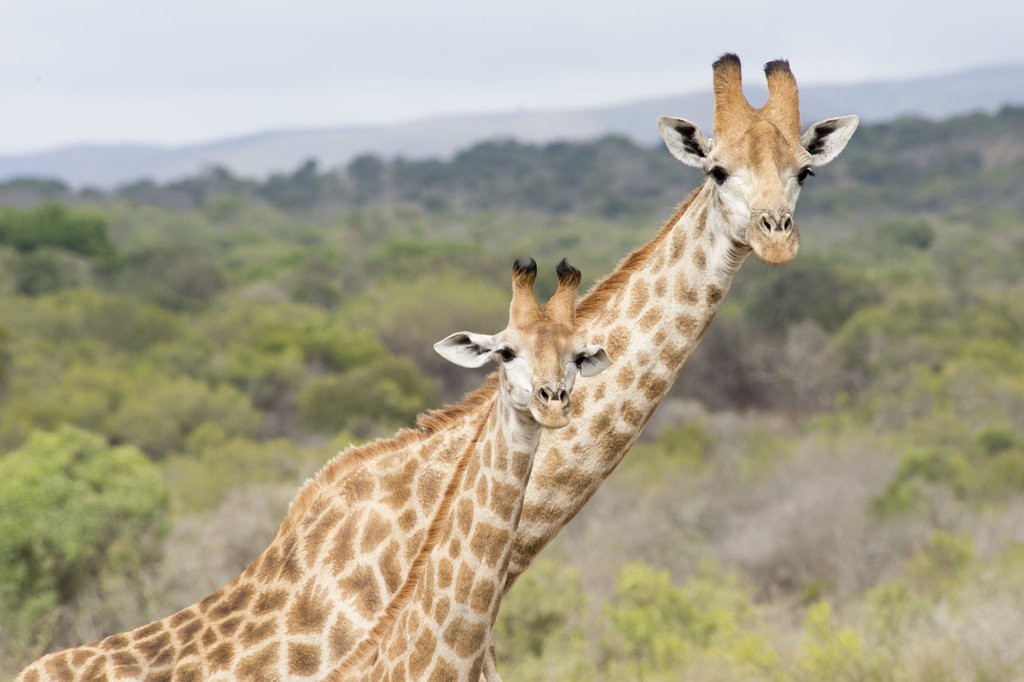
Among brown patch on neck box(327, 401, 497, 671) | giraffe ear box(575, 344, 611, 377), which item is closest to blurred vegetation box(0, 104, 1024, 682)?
brown patch on neck box(327, 401, 497, 671)

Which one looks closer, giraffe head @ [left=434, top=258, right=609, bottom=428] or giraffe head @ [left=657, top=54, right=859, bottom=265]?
giraffe head @ [left=434, top=258, right=609, bottom=428]

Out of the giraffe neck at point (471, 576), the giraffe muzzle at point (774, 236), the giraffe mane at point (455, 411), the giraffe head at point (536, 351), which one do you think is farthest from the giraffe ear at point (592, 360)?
the giraffe mane at point (455, 411)

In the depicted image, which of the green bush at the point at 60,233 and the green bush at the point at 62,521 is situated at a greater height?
the green bush at the point at 62,521

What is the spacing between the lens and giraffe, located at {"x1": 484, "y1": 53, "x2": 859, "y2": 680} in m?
5.55

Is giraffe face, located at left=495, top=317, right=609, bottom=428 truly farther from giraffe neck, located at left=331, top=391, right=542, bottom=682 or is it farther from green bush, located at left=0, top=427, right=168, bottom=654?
green bush, located at left=0, top=427, right=168, bottom=654

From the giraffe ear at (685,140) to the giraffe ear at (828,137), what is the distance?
40cm

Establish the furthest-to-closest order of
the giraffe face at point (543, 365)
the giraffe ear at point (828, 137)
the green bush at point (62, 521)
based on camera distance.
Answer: the green bush at point (62, 521) → the giraffe ear at point (828, 137) → the giraffe face at point (543, 365)

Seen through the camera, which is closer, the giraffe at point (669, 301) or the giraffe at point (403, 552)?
the giraffe at point (403, 552)

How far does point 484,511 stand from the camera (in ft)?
17.1

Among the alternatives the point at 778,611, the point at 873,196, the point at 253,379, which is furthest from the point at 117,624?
the point at 873,196

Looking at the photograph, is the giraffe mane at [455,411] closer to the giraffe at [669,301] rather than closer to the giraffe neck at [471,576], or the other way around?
A: the giraffe at [669,301]

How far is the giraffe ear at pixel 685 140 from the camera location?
5676mm

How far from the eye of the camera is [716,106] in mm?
5609

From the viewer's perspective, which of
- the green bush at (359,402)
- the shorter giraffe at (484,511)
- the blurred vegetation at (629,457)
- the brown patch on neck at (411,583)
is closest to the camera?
the shorter giraffe at (484,511)
